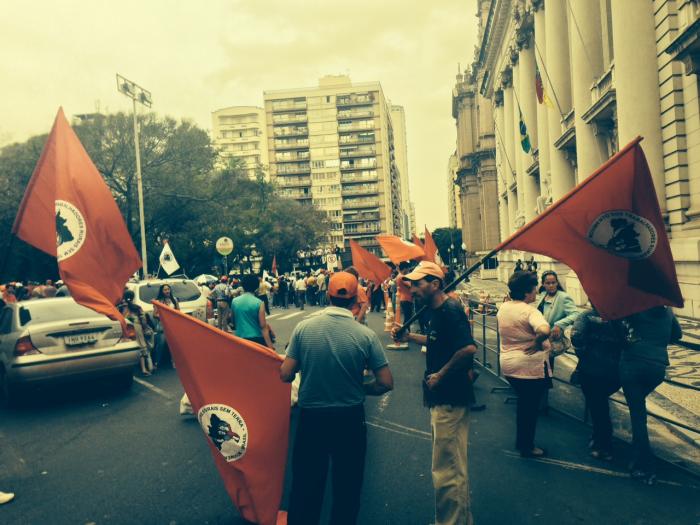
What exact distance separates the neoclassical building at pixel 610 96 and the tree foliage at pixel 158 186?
1800cm

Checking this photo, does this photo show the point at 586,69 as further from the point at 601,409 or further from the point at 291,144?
the point at 291,144

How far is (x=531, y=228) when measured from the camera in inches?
167

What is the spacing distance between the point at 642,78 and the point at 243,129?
102054 millimetres

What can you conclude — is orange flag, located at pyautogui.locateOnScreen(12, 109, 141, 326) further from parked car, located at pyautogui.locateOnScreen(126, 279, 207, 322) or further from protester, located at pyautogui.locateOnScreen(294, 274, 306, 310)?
protester, located at pyautogui.locateOnScreen(294, 274, 306, 310)

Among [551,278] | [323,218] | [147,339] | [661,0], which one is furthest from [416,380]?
[323,218]

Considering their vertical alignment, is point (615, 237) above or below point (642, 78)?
below

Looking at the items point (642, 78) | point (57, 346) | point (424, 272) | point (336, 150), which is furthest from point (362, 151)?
point (424, 272)

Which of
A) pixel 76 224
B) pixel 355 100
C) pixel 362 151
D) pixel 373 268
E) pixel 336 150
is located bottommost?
pixel 373 268

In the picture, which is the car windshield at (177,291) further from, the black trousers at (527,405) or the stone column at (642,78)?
the stone column at (642,78)

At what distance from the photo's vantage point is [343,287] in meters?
3.53

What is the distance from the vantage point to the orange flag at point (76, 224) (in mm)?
5188

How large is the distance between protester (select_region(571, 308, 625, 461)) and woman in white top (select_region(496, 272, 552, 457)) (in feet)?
1.43

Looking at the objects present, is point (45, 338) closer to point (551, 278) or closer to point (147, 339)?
point (147, 339)

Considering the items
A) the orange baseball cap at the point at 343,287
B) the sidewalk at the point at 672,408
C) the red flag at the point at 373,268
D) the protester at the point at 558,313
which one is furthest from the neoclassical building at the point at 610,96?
the orange baseball cap at the point at 343,287
